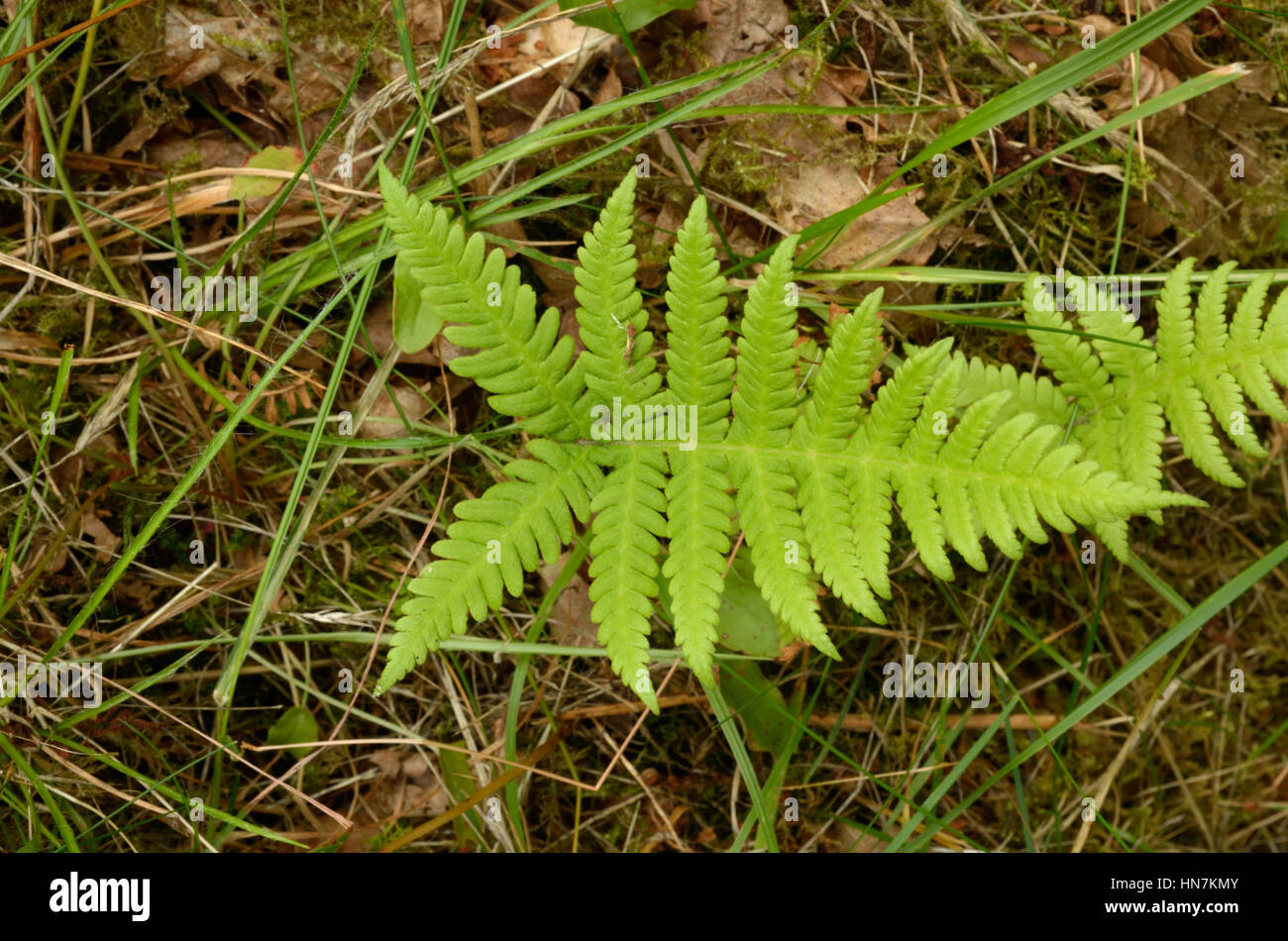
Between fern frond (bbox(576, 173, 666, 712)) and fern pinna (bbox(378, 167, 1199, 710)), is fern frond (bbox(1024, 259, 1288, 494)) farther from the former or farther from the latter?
fern frond (bbox(576, 173, 666, 712))

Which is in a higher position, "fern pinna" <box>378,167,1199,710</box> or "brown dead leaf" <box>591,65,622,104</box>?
"brown dead leaf" <box>591,65,622,104</box>

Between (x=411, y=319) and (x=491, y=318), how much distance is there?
0.68 meters

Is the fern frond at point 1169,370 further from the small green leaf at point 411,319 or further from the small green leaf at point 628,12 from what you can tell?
the small green leaf at point 411,319

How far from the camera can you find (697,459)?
3.03 metres

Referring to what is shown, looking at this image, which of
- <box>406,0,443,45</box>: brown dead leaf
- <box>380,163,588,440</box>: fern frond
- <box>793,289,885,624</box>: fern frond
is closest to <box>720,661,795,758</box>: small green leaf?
<box>793,289,885,624</box>: fern frond

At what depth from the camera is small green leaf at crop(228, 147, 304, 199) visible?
136 inches

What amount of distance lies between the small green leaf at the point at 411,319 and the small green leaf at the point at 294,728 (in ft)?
5.04

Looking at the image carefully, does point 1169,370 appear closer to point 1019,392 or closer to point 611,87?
point 1019,392

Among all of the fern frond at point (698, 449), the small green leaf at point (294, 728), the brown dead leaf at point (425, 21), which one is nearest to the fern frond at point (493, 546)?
the fern frond at point (698, 449)

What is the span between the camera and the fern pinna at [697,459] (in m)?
2.80

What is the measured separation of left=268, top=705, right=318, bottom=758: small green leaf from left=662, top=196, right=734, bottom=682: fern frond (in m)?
1.71

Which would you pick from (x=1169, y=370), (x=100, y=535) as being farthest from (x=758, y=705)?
(x=100, y=535)

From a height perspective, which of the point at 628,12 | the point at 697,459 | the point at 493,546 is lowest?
the point at 493,546

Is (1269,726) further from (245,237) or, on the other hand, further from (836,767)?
(245,237)
